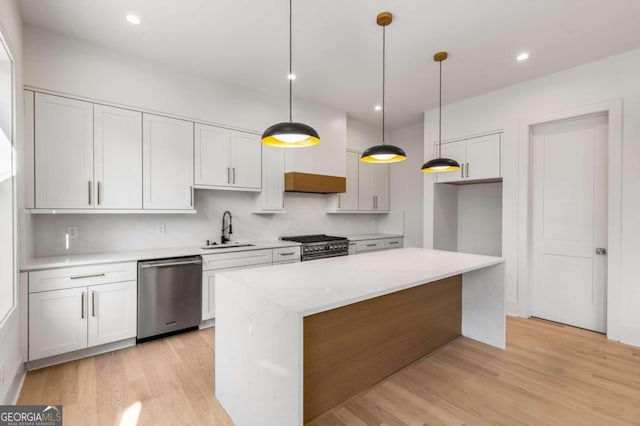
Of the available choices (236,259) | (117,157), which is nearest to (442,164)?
(236,259)

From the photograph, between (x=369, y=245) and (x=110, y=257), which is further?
(x=369, y=245)

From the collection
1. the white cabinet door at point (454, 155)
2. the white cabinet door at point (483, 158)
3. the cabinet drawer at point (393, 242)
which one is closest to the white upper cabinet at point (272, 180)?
the cabinet drawer at point (393, 242)

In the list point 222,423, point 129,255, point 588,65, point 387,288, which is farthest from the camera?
point 588,65

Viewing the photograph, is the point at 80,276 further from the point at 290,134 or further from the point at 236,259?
the point at 290,134

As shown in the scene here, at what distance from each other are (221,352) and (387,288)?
119cm

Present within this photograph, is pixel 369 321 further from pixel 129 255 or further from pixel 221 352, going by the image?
pixel 129 255

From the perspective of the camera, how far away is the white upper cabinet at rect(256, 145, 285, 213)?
406 centimetres

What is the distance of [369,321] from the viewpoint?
2.28 meters

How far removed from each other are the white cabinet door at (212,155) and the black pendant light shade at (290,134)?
167 centimetres

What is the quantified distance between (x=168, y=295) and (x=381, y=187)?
13.2 feet

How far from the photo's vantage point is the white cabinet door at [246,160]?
12.4 ft

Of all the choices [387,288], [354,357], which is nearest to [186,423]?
[354,357]

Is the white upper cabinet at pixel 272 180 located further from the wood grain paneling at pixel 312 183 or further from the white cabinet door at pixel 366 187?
the white cabinet door at pixel 366 187

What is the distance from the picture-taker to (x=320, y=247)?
4.30m
